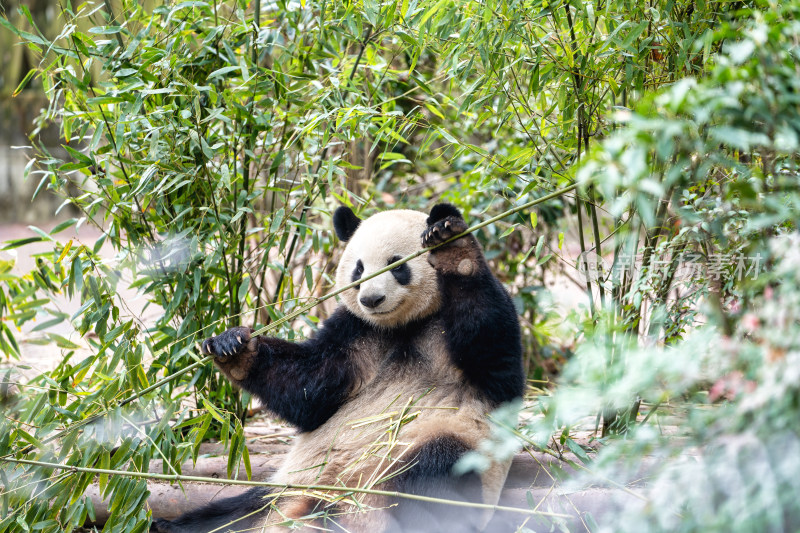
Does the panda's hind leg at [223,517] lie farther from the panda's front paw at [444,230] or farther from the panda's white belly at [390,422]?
the panda's front paw at [444,230]

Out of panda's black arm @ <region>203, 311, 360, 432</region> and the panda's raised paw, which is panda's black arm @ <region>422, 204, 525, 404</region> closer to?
panda's black arm @ <region>203, 311, 360, 432</region>

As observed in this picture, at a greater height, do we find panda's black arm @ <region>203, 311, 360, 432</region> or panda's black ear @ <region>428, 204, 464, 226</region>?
panda's black ear @ <region>428, 204, 464, 226</region>

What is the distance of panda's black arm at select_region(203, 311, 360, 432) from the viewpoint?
3.37m

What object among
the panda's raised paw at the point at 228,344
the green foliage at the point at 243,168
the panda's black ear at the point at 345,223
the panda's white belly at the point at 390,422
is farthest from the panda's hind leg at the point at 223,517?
the panda's black ear at the point at 345,223

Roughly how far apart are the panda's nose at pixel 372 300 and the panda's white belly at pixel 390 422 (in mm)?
332

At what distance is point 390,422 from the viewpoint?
3.02m

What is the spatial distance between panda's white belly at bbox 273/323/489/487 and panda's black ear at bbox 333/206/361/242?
607mm

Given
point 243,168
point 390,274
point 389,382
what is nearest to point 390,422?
point 389,382

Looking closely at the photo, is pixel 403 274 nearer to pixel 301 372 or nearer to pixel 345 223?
pixel 345 223

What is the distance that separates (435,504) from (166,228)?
202 centimetres

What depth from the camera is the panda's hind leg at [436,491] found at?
2723mm

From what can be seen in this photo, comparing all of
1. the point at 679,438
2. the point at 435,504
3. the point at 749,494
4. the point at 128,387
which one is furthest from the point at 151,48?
the point at 749,494

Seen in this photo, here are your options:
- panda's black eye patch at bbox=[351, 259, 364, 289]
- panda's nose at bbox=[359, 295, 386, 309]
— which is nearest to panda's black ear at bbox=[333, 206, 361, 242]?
panda's black eye patch at bbox=[351, 259, 364, 289]

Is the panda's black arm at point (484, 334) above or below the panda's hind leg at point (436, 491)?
above
